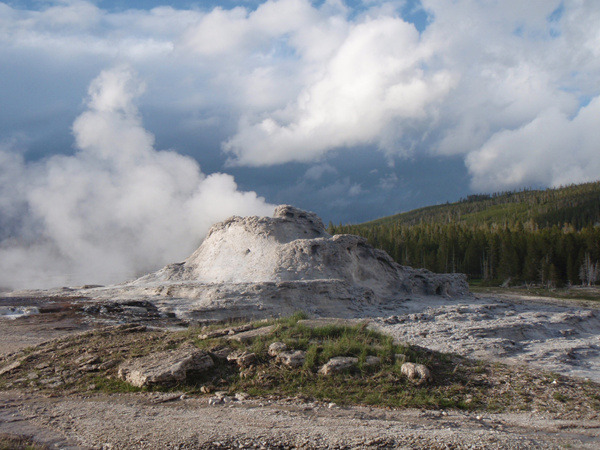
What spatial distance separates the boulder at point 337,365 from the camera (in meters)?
9.20

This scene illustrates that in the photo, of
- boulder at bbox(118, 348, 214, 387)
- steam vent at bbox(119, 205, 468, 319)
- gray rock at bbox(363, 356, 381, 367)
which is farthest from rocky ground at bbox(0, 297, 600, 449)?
steam vent at bbox(119, 205, 468, 319)

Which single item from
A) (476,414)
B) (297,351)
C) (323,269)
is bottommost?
(476,414)

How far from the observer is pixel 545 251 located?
52.1 m

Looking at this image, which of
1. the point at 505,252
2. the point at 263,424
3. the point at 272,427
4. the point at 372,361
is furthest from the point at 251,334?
the point at 505,252

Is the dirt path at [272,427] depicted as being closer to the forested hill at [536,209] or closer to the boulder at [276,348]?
the boulder at [276,348]

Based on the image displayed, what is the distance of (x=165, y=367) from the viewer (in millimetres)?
9547

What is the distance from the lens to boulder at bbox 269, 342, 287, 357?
10011mm

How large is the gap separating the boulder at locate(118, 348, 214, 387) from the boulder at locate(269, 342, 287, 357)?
1.37 meters

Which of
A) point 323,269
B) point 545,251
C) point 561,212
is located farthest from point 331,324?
point 561,212

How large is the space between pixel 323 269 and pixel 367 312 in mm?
4105

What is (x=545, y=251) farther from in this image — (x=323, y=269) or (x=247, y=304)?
(x=247, y=304)

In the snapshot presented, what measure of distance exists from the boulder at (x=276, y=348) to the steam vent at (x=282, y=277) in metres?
11.5

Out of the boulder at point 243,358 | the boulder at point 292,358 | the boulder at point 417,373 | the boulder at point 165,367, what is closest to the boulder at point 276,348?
the boulder at point 292,358

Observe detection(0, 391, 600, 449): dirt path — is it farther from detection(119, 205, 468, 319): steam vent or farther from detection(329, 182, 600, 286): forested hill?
detection(329, 182, 600, 286): forested hill
